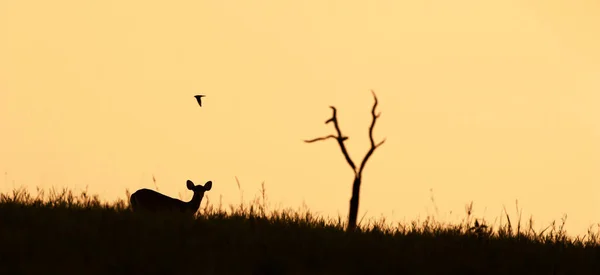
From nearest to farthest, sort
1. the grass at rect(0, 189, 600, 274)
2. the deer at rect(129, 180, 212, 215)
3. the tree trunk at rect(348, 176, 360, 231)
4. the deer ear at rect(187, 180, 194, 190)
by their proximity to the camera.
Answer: the grass at rect(0, 189, 600, 274), the tree trunk at rect(348, 176, 360, 231), the deer at rect(129, 180, 212, 215), the deer ear at rect(187, 180, 194, 190)

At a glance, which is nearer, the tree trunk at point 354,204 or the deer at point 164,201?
the tree trunk at point 354,204

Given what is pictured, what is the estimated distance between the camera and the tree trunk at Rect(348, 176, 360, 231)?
12630 millimetres

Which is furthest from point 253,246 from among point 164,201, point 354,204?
point 164,201

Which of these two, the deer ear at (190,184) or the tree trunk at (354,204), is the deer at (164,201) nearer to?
the deer ear at (190,184)

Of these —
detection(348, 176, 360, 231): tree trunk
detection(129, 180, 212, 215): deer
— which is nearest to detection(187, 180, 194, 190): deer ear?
detection(129, 180, 212, 215): deer

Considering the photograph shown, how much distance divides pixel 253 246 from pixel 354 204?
343 centimetres

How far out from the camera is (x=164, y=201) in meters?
15.2

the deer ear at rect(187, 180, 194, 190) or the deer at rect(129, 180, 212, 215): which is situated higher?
the deer ear at rect(187, 180, 194, 190)

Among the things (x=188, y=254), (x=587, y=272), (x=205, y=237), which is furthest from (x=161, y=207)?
(x=587, y=272)

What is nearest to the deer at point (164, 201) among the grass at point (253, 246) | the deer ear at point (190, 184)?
the deer ear at point (190, 184)

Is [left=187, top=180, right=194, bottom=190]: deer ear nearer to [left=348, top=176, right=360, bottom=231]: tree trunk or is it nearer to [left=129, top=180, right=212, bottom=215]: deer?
[left=129, top=180, right=212, bottom=215]: deer

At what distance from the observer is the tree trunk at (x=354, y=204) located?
41.4 feet

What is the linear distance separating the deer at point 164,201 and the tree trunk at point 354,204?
2195mm

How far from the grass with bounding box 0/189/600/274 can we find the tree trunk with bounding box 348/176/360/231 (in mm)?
196
